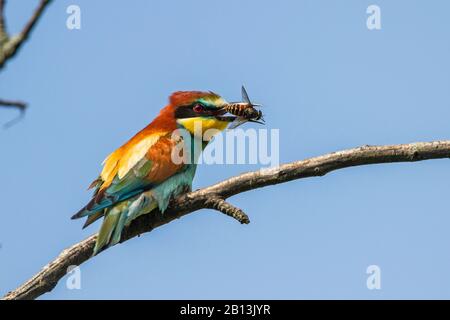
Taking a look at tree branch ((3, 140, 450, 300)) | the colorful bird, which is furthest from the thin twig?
the colorful bird

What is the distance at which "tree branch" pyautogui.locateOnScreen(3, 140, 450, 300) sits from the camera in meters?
2.46

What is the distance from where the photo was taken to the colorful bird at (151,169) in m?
3.37

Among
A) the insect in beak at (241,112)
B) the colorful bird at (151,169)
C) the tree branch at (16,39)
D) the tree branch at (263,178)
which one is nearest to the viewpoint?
the tree branch at (16,39)

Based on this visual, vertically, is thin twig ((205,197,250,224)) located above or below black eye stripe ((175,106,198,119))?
below

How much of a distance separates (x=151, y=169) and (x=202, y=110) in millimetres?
604

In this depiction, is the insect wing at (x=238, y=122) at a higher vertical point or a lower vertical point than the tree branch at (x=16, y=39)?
higher

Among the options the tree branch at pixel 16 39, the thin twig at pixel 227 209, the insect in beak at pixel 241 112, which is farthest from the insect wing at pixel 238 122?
the tree branch at pixel 16 39

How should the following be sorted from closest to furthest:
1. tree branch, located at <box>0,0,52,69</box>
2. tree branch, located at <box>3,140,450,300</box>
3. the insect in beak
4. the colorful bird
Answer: tree branch, located at <box>0,0,52,69</box>, tree branch, located at <box>3,140,450,300</box>, the colorful bird, the insect in beak

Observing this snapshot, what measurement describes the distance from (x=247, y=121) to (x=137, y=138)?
712 millimetres

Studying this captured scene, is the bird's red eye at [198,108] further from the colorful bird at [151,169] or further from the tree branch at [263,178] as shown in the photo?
the tree branch at [263,178]

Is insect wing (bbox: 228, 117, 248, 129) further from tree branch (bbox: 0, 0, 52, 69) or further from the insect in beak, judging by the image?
tree branch (bbox: 0, 0, 52, 69)
